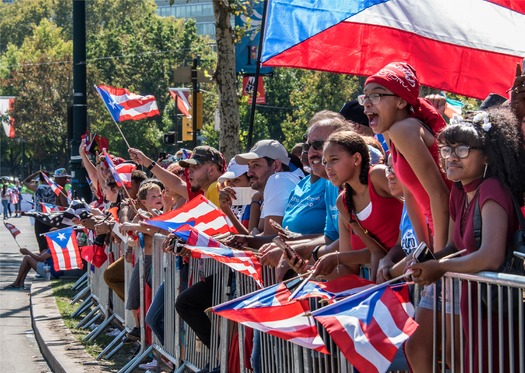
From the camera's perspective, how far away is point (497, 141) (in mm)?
4457

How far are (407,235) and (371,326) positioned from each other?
0.84 metres

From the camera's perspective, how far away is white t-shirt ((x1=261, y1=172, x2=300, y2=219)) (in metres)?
7.43

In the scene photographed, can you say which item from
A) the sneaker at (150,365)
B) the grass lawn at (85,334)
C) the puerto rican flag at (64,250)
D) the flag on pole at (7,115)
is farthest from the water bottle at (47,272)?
the flag on pole at (7,115)

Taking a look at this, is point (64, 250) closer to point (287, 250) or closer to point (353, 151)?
point (287, 250)

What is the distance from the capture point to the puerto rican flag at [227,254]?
21.7 ft

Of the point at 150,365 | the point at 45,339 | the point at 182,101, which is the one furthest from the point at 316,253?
the point at 182,101

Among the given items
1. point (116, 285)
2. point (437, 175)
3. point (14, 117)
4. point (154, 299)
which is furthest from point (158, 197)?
point (14, 117)

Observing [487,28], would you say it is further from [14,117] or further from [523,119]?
[14,117]

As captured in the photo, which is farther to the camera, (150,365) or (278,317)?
(150,365)

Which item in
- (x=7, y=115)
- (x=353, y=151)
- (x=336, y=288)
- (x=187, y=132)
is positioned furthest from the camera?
(x=7, y=115)

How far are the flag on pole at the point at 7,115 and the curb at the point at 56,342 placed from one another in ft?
162

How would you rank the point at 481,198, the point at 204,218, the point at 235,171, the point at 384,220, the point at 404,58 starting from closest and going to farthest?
the point at 481,198 → the point at 384,220 → the point at 404,58 → the point at 204,218 → the point at 235,171

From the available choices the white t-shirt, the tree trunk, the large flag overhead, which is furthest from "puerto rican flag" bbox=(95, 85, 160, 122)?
the large flag overhead

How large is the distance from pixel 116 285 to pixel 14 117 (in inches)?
2347
